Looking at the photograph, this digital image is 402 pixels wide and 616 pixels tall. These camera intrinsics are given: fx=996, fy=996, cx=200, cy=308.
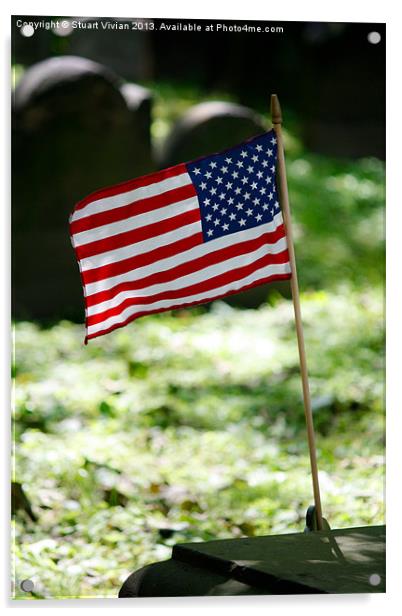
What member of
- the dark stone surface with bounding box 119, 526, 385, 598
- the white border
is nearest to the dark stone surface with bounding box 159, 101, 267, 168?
the white border

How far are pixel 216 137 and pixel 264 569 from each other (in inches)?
165

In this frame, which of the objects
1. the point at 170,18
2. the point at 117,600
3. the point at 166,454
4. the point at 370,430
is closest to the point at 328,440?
the point at 370,430


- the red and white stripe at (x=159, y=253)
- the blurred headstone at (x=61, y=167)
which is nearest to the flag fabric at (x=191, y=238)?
the red and white stripe at (x=159, y=253)

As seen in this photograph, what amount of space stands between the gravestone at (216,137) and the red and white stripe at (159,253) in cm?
334

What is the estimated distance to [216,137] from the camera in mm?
6844

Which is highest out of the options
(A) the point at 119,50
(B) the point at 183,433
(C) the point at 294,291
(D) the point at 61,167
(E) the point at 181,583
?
(A) the point at 119,50

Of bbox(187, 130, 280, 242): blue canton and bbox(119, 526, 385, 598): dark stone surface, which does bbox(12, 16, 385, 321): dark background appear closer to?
bbox(187, 130, 280, 242): blue canton

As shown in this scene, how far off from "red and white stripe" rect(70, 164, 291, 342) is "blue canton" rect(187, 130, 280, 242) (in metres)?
0.03

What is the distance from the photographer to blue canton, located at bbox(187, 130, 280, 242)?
346 centimetres

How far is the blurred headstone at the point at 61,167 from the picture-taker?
6363 mm

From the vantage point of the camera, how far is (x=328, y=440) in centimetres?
529
